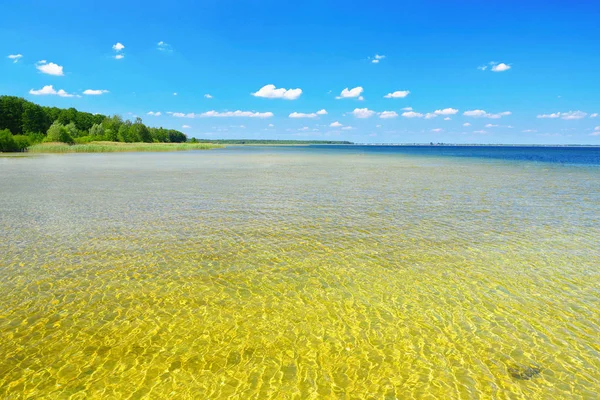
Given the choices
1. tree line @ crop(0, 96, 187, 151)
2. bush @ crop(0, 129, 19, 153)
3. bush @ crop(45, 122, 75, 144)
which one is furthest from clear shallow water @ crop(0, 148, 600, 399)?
bush @ crop(45, 122, 75, 144)

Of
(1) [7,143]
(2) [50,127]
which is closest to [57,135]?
(2) [50,127]

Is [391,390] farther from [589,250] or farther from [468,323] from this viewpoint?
[589,250]

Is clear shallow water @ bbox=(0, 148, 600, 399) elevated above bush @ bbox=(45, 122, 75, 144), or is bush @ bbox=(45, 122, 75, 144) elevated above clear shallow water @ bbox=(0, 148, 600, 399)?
bush @ bbox=(45, 122, 75, 144)

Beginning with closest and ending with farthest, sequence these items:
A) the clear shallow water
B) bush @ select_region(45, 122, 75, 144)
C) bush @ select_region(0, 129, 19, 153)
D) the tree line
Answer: the clear shallow water → bush @ select_region(0, 129, 19, 153) → the tree line → bush @ select_region(45, 122, 75, 144)

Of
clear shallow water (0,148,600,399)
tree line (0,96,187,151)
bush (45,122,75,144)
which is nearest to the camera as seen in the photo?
clear shallow water (0,148,600,399)

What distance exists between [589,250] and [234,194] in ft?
64.6

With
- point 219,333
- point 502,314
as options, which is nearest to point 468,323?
point 502,314

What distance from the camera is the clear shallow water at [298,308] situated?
582cm

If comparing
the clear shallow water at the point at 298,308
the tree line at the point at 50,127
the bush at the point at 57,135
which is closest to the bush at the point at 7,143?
the tree line at the point at 50,127

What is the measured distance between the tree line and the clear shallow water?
9989 centimetres

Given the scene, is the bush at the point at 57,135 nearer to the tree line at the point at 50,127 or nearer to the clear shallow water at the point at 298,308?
the tree line at the point at 50,127

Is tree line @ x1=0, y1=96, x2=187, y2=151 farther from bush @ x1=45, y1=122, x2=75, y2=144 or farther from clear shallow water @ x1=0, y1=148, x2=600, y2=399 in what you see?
clear shallow water @ x1=0, y1=148, x2=600, y2=399

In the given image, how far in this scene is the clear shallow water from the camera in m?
5.82

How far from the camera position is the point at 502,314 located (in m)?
7.96
